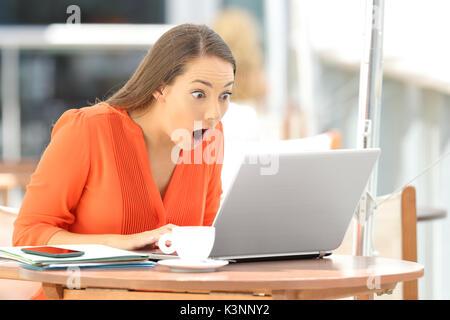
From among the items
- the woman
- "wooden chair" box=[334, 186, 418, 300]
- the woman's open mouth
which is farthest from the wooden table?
"wooden chair" box=[334, 186, 418, 300]

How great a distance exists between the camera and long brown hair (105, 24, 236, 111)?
179 cm

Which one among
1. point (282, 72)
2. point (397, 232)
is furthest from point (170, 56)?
point (282, 72)

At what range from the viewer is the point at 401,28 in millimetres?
3139

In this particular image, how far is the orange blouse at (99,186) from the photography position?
1.71 m

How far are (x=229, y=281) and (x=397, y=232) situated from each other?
→ 1261 millimetres

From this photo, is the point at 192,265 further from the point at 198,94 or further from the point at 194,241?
the point at 198,94

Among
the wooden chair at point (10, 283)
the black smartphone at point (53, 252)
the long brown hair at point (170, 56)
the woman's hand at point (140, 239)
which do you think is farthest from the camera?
the wooden chair at point (10, 283)

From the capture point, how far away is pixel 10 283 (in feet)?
7.17

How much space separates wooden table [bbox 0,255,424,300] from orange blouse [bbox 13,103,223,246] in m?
0.28

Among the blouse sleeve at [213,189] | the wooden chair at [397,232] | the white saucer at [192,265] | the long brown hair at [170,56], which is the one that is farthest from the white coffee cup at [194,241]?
the wooden chair at [397,232]

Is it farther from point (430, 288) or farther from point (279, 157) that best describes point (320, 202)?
point (430, 288)

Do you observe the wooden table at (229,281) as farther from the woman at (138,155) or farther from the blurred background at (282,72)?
the blurred background at (282,72)

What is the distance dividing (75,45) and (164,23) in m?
0.99

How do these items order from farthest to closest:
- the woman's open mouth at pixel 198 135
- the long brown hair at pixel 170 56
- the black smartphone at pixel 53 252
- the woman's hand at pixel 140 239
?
the woman's open mouth at pixel 198 135, the long brown hair at pixel 170 56, the woman's hand at pixel 140 239, the black smartphone at pixel 53 252
